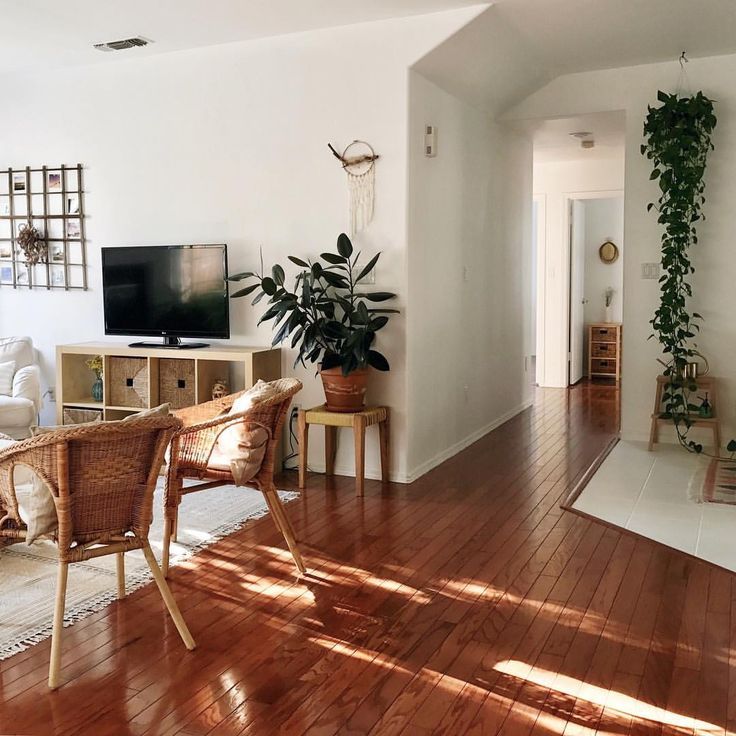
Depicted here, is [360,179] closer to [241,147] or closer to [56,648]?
[241,147]

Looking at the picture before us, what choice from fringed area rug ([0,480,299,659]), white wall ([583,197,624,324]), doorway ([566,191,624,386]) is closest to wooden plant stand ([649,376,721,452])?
fringed area rug ([0,480,299,659])

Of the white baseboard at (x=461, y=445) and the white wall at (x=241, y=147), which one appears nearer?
the white wall at (x=241, y=147)

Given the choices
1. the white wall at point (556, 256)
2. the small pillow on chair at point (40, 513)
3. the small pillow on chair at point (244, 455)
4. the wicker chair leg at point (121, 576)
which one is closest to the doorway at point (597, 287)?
the white wall at point (556, 256)

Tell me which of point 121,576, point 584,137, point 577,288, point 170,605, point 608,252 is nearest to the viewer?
point 170,605

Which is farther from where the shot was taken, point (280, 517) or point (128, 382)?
point (128, 382)

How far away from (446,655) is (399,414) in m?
2.44

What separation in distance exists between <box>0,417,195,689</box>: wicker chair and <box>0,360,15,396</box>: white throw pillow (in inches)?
117

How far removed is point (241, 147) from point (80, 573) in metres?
2.94

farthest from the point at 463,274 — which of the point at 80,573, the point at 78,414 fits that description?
the point at 80,573

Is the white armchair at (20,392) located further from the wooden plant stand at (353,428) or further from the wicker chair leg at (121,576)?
the wicker chair leg at (121,576)

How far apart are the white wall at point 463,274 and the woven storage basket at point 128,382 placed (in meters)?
1.68

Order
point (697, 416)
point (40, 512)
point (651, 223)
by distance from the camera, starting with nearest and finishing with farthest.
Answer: point (40, 512)
point (697, 416)
point (651, 223)

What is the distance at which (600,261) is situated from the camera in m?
10.8

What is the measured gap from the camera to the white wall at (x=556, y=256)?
9391mm
